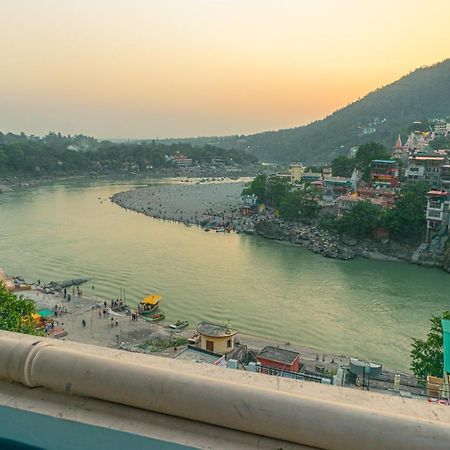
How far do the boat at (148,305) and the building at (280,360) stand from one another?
10.6 feet

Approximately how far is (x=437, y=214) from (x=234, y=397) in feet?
47.3

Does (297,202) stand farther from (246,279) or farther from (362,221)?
(246,279)

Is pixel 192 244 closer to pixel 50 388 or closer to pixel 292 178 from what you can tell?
pixel 292 178

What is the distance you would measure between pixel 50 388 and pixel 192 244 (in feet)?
45.5

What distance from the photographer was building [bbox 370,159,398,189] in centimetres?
1809

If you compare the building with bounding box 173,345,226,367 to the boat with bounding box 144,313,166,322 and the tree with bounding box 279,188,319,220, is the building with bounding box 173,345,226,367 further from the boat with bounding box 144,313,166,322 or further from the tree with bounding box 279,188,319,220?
the tree with bounding box 279,188,319,220

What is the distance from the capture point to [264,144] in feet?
237

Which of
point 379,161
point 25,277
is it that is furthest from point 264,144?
point 25,277

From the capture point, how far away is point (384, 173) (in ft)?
61.3

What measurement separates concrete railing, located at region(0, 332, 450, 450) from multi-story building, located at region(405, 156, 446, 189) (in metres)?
17.4

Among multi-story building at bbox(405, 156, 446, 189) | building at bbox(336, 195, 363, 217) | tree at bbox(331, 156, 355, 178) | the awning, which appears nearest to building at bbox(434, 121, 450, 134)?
tree at bbox(331, 156, 355, 178)

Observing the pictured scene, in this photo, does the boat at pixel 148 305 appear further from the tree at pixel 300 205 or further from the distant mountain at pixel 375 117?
the distant mountain at pixel 375 117

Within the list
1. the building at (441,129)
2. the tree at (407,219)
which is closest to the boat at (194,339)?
the tree at (407,219)

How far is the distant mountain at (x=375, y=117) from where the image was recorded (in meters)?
49.4
